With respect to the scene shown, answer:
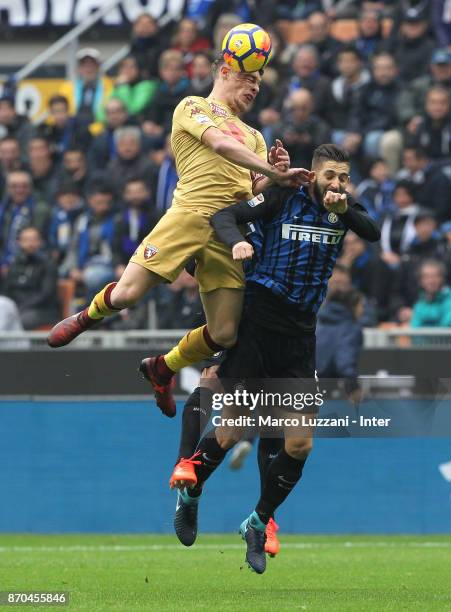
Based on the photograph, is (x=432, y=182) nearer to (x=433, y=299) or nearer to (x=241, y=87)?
(x=433, y=299)

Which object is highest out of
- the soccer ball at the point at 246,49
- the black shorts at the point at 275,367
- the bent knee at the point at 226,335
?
the soccer ball at the point at 246,49

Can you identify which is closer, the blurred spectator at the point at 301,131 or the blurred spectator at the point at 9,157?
the blurred spectator at the point at 301,131

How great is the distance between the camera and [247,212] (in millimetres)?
10023

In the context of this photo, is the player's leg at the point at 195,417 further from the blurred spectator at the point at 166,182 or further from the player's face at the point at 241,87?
the blurred spectator at the point at 166,182

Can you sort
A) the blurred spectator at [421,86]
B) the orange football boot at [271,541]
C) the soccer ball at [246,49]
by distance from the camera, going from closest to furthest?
the soccer ball at [246,49] < the orange football boot at [271,541] < the blurred spectator at [421,86]

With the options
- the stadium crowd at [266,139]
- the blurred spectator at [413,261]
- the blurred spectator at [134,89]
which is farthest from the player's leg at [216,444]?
the blurred spectator at [134,89]

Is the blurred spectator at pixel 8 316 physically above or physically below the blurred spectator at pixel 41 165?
below

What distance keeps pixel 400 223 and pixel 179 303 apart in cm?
247

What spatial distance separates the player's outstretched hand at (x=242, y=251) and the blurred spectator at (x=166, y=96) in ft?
31.1

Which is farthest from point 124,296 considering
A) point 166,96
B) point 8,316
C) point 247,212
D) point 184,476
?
point 166,96

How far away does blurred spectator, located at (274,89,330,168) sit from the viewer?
17.2 metres

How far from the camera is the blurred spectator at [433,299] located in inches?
600

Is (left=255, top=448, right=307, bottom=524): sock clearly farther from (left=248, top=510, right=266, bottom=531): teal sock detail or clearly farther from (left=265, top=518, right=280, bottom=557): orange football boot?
(left=265, top=518, right=280, bottom=557): orange football boot

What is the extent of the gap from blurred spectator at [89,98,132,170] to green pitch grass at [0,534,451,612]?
568cm
